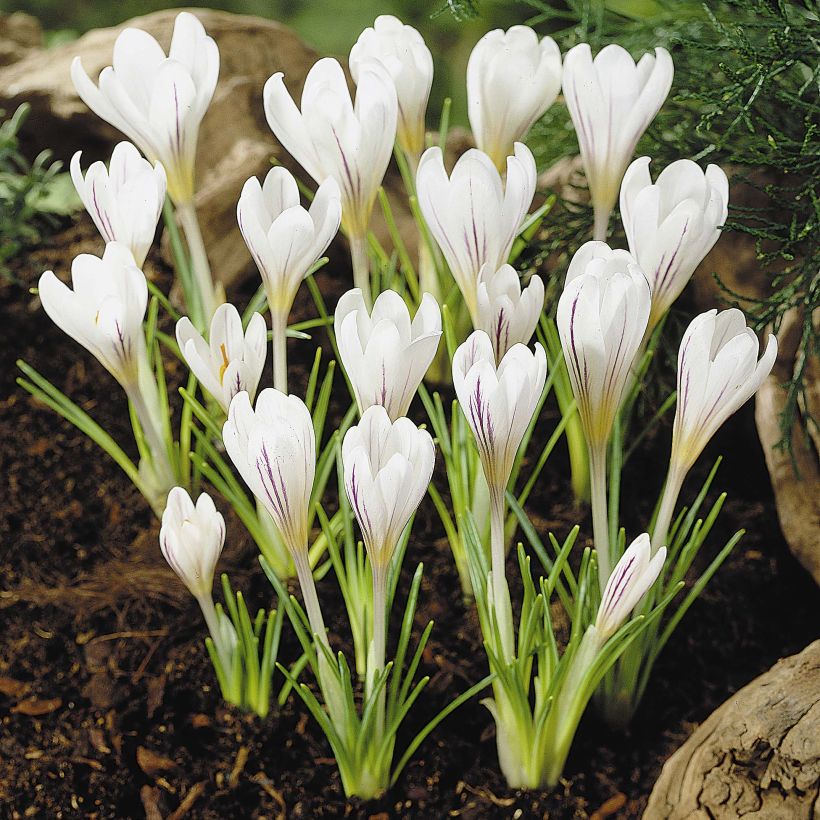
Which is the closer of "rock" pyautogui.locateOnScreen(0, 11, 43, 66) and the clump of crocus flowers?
the clump of crocus flowers

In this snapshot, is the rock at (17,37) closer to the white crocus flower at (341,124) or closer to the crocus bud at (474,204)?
the white crocus flower at (341,124)

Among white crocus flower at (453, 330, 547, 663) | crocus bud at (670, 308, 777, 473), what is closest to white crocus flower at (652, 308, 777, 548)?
crocus bud at (670, 308, 777, 473)

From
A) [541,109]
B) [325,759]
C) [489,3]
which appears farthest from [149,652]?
[489,3]

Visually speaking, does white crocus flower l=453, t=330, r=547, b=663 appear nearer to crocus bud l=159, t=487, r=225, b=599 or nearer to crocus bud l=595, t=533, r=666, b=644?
crocus bud l=595, t=533, r=666, b=644

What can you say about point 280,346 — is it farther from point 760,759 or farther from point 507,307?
point 760,759

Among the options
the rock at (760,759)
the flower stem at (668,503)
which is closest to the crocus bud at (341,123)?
the flower stem at (668,503)

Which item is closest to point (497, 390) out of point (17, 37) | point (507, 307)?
point (507, 307)

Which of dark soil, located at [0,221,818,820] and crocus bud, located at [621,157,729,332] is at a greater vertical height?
crocus bud, located at [621,157,729,332]

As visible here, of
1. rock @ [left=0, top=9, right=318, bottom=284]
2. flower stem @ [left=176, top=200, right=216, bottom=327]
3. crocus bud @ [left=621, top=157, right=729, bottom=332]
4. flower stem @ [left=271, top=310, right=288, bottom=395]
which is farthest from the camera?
rock @ [left=0, top=9, right=318, bottom=284]
